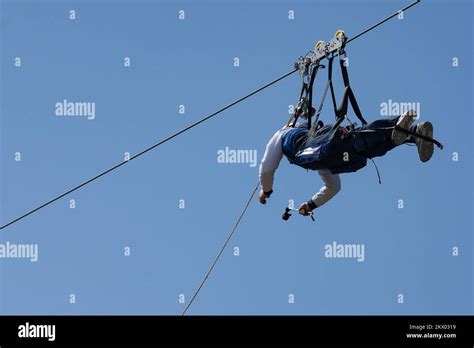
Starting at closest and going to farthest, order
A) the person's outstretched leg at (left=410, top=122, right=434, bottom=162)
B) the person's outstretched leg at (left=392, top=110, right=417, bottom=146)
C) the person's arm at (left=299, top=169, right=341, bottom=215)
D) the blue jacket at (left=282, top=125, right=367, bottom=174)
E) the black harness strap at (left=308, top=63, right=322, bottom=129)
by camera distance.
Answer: the person's outstretched leg at (left=392, top=110, right=417, bottom=146)
the person's outstretched leg at (left=410, top=122, right=434, bottom=162)
the blue jacket at (left=282, top=125, right=367, bottom=174)
the black harness strap at (left=308, top=63, right=322, bottom=129)
the person's arm at (left=299, top=169, right=341, bottom=215)

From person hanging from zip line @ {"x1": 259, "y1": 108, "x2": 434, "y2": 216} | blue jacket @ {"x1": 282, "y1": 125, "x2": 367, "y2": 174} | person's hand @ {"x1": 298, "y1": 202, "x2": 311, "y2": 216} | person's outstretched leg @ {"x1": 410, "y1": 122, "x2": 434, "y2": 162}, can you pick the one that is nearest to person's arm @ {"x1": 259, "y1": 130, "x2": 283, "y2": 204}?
person hanging from zip line @ {"x1": 259, "y1": 108, "x2": 434, "y2": 216}

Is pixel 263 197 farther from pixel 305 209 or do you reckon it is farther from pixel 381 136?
pixel 381 136

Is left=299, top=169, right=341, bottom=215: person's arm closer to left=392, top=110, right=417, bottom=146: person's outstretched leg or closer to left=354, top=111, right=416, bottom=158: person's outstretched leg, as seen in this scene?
left=354, top=111, right=416, bottom=158: person's outstretched leg

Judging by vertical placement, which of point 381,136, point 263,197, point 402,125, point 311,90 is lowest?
point 263,197

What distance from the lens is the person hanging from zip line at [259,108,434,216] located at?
1672 centimetres

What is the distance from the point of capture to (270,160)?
1823cm

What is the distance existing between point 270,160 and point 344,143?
1574 mm

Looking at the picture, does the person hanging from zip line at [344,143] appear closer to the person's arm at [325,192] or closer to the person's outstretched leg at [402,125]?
the person's outstretched leg at [402,125]

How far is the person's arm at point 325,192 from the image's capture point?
61.2 feet

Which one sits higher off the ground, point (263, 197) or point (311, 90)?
point (311, 90)

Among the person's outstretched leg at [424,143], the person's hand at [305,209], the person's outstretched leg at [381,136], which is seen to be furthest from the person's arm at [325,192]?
the person's outstretched leg at [424,143]

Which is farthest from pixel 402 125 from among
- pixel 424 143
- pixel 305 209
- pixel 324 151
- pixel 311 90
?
pixel 305 209
